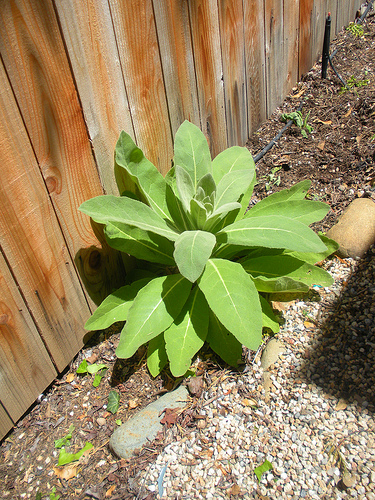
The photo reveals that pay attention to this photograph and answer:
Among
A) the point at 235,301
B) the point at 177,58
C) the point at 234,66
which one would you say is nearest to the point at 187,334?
the point at 235,301

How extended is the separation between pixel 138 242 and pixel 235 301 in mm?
691

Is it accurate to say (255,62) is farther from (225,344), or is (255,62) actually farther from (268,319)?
(225,344)

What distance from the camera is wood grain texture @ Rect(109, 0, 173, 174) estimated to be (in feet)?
6.41

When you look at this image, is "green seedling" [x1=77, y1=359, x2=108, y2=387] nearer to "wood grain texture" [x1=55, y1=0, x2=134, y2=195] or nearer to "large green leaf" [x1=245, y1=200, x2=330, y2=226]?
"wood grain texture" [x1=55, y1=0, x2=134, y2=195]

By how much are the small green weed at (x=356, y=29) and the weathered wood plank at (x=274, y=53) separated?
225cm

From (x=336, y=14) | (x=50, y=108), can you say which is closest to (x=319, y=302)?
(x=50, y=108)

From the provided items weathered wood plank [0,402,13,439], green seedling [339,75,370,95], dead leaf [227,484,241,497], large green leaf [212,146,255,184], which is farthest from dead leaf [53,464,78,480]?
green seedling [339,75,370,95]

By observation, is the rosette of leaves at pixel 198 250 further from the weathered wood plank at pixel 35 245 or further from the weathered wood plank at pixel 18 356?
the weathered wood plank at pixel 18 356

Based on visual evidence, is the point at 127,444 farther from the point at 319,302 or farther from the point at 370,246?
the point at 370,246

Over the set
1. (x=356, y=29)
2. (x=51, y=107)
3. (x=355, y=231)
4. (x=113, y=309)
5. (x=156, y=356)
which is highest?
(x=51, y=107)

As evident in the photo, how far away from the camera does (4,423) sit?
1.83 metres

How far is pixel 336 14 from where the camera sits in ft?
16.5

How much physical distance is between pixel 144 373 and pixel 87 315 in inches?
18.3

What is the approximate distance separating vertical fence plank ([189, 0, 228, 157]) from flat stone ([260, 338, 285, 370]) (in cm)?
163
